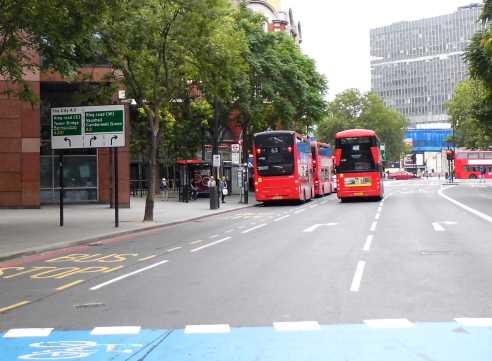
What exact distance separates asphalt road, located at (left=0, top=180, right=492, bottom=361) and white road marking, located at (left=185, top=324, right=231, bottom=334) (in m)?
0.01

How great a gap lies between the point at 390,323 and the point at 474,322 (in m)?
0.92

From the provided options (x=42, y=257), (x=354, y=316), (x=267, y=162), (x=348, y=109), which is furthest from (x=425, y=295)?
(x=348, y=109)

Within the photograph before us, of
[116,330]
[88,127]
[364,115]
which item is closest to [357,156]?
[88,127]

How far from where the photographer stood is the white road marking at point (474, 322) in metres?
7.09

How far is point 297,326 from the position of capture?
7.18 m

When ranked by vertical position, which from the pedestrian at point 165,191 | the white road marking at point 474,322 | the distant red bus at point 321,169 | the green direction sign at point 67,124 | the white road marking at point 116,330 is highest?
the green direction sign at point 67,124

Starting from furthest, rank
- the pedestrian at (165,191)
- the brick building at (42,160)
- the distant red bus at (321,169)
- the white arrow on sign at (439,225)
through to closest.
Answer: the pedestrian at (165,191)
the distant red bus at (321,169)
the brick building at (42,160)
the white arrow on sign at (439,225)

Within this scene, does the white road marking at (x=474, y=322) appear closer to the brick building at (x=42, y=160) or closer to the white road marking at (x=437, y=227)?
the white road marking at (x=437, y=227)

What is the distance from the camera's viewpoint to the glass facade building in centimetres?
17350

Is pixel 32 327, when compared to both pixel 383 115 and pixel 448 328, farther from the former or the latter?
pixel 383 115

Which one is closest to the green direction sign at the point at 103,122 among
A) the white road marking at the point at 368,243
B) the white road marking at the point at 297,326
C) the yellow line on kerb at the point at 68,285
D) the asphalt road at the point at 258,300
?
the asphalt road at the point at 258,300

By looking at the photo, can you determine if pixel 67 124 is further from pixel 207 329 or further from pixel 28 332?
pixel 207 329

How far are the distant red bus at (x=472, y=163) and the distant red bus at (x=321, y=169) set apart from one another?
44.9 metres

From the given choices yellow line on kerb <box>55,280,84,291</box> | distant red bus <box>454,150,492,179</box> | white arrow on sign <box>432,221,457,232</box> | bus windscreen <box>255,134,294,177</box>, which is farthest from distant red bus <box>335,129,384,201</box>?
distant red bus <box>454,150,492,179</box>
